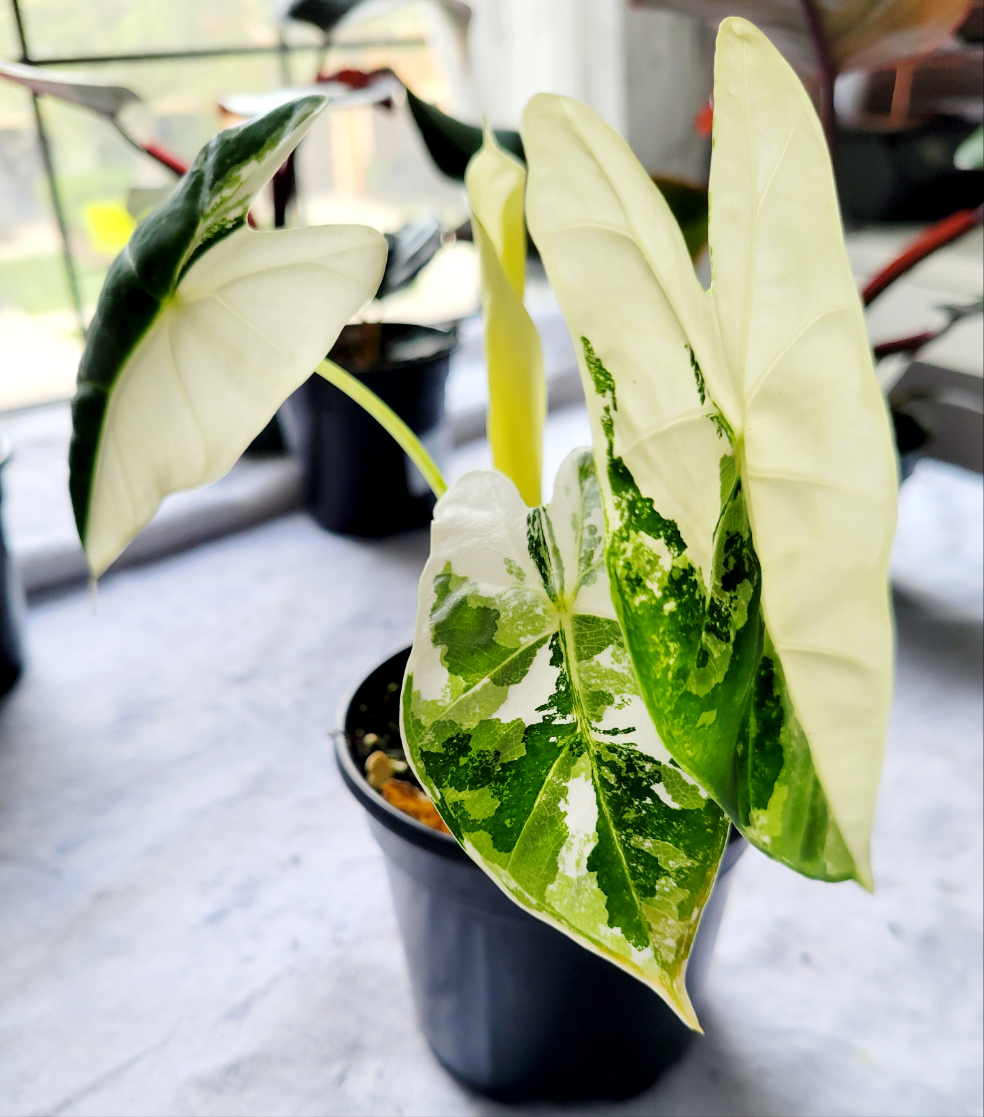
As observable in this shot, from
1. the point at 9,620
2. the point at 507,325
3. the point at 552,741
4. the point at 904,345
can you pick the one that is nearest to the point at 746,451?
the point at 552,741

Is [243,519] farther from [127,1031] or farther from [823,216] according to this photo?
[823,216]

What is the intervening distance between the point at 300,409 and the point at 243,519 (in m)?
0.20

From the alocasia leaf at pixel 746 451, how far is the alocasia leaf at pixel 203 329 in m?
0.10

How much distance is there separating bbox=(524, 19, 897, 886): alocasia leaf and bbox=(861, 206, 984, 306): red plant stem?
0.58m

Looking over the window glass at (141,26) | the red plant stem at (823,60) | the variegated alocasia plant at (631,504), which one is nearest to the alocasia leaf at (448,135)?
the red plant stem at (823,60)

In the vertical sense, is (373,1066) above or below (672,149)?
below

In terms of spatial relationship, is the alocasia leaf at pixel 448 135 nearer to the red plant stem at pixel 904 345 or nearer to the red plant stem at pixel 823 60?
the red plant stem at pixel 823 60

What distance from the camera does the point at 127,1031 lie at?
0.66 meters

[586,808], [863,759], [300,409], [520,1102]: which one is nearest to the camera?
[863,759]

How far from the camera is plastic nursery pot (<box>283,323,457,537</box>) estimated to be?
1174mm

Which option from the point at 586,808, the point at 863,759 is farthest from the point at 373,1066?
the point at 863,759

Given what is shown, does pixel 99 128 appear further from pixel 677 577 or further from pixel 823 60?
pixel 677 577

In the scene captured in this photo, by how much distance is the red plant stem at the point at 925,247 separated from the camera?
813 millimetres

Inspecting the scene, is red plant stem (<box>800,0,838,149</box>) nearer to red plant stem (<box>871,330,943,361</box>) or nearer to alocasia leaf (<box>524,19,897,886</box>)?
red plant stem (<box>871,330,943,361</box>)
